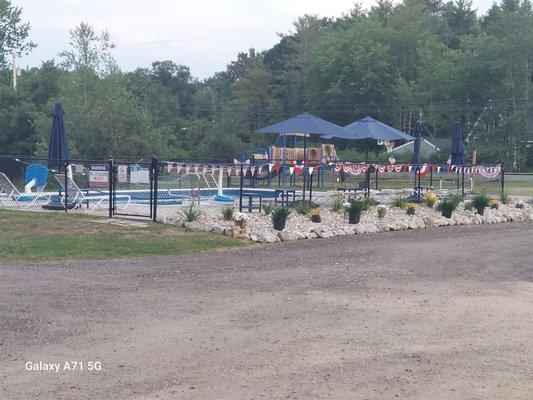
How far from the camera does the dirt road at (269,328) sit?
21.4ft

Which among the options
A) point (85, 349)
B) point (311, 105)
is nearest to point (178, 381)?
point (85, 349)

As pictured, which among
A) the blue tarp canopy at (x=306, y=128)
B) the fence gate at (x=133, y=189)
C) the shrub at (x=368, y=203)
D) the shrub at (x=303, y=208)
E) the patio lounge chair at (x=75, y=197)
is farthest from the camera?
the blue tarp canopy at (x=306, y=128)

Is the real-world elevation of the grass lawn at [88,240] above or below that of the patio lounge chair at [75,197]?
below

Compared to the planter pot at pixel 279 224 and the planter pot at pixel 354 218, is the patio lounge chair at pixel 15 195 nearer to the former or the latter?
the planter pot at pixel 279 224

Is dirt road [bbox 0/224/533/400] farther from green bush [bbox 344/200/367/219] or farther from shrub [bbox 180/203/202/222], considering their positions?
green bush [bbox 344/200/367/219]

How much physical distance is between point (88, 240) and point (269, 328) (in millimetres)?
6915

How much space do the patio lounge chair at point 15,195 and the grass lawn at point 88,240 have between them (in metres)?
3.02

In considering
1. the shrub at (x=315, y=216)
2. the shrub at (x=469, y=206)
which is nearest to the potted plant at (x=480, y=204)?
the shrub at (x=469, y=206)

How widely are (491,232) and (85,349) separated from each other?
13.5 metres

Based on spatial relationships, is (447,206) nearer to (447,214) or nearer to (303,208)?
(447,214)

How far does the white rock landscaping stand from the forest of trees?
69.0 feet

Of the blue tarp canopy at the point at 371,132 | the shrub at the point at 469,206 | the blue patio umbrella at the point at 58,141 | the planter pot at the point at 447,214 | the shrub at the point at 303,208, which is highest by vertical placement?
the blue tarp canopy at the point at 371,132

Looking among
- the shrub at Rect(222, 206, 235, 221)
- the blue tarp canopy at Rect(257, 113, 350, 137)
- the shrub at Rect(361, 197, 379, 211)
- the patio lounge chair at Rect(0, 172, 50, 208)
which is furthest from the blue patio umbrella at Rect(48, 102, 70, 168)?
the blue tarp canopy at Rect(257, 113, 350, 137)

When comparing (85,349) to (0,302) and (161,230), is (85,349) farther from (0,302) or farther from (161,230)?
(161,230)
